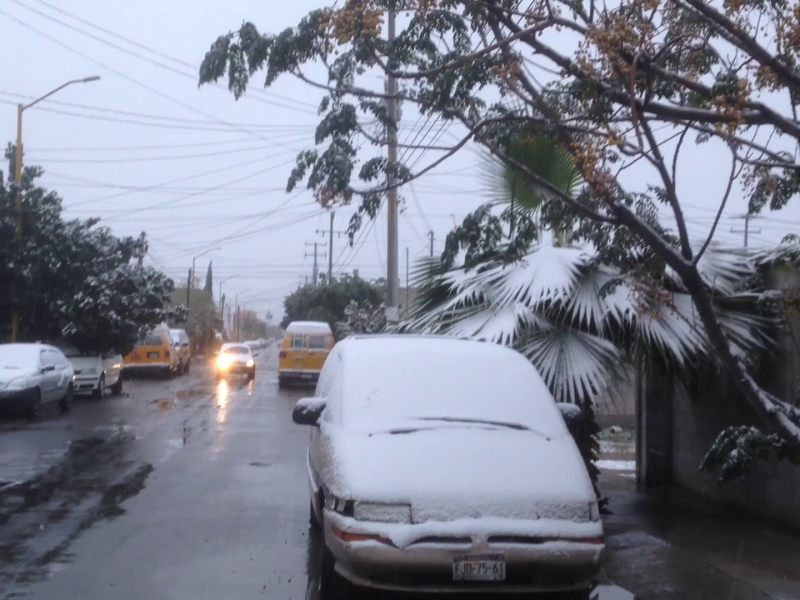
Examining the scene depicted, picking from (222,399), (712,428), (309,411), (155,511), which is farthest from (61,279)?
(309,411)

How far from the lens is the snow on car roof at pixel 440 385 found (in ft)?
22.6

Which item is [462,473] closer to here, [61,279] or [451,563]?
[451,563]

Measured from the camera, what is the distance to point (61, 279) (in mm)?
28047

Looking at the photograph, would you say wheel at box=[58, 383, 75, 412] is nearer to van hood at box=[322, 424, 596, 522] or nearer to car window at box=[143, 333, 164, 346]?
car window at box=[143, 333, 164, 346]

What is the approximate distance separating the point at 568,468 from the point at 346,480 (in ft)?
4.58

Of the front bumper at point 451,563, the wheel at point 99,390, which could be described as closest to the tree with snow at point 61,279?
the wheel at point 99,390

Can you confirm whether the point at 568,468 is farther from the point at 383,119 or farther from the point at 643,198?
the point at 383,119

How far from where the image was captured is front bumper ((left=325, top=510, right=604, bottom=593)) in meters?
5.63

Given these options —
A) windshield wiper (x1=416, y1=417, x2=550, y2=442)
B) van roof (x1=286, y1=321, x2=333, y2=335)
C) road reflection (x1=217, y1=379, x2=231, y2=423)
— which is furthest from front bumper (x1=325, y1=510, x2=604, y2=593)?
van roof (x1=286, y1=321, x2=333, y2=335)

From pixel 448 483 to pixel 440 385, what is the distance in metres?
1.30

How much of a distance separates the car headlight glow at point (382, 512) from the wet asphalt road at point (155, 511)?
37.2 inches

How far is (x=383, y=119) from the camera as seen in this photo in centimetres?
861

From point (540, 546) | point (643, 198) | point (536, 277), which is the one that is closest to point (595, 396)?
point (536, 277)

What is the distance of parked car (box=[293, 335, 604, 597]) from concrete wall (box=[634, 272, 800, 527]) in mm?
2065
